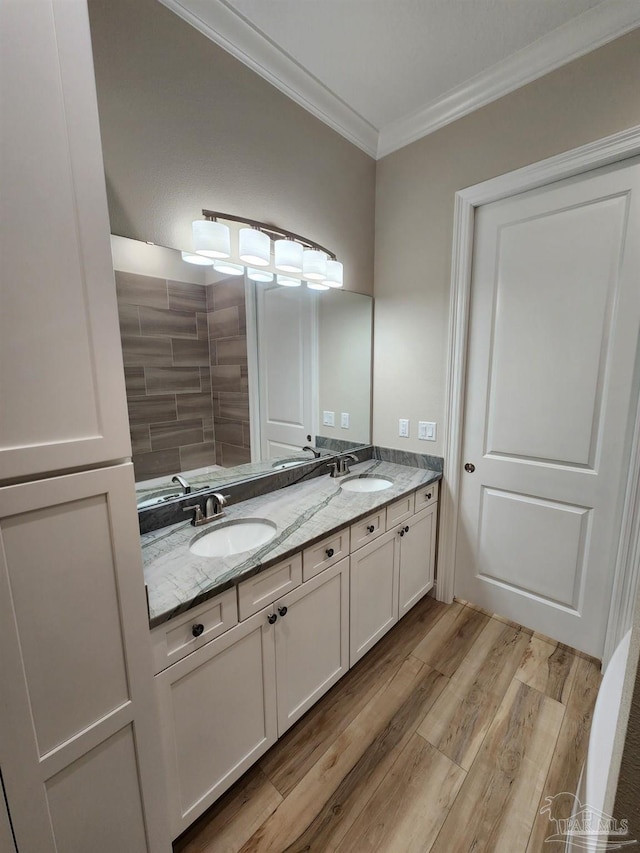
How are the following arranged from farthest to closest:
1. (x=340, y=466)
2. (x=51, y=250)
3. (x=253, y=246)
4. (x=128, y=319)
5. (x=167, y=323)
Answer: (x=340, y=466) → (x=253, y=246) → (x=167, y=323) → (x=128, y=319) → (x=51, y=250)

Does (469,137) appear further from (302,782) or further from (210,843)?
(210,843)

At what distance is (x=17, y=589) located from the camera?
639 millimetres

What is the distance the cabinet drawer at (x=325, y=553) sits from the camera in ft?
4.27

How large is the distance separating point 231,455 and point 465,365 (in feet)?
4.49

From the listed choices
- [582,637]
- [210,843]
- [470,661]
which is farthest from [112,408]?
[582,637]

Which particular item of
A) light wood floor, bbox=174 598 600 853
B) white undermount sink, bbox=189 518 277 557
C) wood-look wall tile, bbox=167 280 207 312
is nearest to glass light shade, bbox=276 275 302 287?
wood-look wall tile, bbox=167 280 207 312

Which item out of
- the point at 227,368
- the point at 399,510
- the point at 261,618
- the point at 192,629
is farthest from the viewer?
the point at 399,510

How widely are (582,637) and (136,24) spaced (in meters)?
3.21

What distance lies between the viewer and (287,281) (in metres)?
1.82

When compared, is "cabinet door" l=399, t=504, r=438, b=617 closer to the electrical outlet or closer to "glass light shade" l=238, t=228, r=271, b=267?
the electrical outlet

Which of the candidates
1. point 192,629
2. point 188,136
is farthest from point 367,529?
point 188,136

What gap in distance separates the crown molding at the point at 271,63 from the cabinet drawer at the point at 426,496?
79.6 inches

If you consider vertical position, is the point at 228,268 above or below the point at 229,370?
above

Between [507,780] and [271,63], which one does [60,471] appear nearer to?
[507,780]
